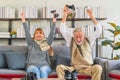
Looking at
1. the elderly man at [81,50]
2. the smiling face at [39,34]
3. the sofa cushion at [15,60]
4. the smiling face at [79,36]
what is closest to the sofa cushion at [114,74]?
the elderly man at [81,50]

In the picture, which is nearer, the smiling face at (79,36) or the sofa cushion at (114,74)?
the sofa cushion at (114,74)

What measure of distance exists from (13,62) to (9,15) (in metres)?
1.98

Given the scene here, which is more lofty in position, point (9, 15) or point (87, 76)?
point (9, 15)

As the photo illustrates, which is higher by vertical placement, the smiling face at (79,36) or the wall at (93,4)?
the wall at (93,4)

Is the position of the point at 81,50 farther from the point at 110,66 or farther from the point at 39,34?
the point at 39,34

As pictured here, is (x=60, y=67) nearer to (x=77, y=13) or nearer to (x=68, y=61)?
(x=68, y=61)

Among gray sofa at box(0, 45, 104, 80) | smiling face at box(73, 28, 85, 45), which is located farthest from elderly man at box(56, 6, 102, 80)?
gray sofa at box(0, 45, 104, 80)

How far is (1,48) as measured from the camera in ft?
13.7

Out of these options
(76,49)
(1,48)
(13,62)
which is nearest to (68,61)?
(76,49)

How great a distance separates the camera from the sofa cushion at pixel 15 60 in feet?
12.8

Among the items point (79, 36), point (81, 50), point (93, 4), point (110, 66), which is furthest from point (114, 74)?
point (93, 4)

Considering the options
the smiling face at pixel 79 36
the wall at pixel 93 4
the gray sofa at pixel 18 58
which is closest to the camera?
the smiling face at pixel 79 36

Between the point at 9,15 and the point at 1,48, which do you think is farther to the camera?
the point at 9,15

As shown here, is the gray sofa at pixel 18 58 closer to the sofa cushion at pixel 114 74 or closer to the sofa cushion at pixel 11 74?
the sofa cushion at pixel 11 74
